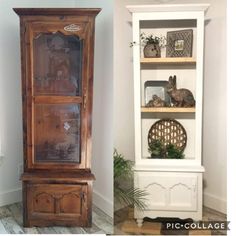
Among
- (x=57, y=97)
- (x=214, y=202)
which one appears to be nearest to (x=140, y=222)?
(x=214, y=202)

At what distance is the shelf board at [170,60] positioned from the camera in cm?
177

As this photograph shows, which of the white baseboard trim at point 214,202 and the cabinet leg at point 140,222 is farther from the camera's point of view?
the cabinet leg at point 140,222

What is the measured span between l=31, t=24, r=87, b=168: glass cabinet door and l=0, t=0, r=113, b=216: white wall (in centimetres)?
26

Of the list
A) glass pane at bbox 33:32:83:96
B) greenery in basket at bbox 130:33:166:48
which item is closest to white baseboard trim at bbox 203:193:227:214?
greenery in basket at bbox 130:33:166:48

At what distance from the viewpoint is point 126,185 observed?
6.43 feet

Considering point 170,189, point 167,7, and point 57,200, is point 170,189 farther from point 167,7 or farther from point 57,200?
point 167,7

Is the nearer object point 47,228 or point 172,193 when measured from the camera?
point 172,193

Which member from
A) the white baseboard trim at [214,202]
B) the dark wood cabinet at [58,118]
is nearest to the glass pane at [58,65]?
the dark wood cabinet at [58,118]

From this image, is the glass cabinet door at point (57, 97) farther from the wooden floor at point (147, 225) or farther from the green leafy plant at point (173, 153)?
the green leafy plant at point (173, 153)

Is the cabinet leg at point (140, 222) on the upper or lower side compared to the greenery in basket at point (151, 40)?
lower

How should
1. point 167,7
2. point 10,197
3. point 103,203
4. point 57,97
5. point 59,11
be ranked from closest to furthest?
point 167,7
point 59,11
point 57,97
point 103,203
point 10,197

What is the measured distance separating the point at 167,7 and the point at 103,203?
4.95 feet

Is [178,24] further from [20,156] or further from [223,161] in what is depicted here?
[20,156]

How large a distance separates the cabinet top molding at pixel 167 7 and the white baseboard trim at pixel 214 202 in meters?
1.11
